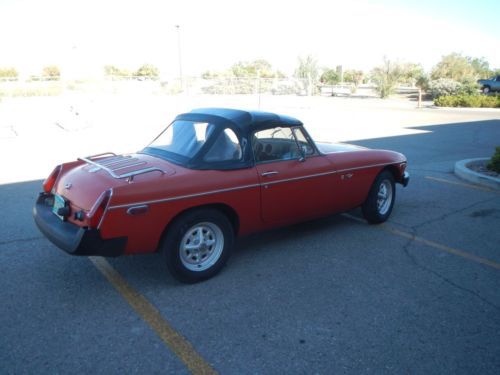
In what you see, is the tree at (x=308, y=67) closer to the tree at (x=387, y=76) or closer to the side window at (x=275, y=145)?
the tree at (x=387, y=76)

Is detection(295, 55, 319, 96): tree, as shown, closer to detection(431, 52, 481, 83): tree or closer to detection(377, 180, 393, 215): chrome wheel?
detection(431, 52, 481, 83): tree

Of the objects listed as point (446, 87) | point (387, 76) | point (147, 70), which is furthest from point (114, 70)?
point (446, 87)

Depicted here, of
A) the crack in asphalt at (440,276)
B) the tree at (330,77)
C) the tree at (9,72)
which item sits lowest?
the crack in asphalt at (440,276)

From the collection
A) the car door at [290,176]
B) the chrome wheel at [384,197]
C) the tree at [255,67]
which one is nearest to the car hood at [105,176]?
the car door at [290,176]

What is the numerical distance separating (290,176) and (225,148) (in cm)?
75

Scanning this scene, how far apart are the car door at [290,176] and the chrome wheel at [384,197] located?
1053 millimetres

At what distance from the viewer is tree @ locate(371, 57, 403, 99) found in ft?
111

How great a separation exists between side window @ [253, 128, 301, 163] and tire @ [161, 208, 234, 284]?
31.6 inches

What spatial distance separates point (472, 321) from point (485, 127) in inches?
620

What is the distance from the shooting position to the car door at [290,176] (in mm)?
4289

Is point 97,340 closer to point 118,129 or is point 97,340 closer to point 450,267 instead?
point 450,267

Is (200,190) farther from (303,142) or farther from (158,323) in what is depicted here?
(303,142)

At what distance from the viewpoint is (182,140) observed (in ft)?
14.4

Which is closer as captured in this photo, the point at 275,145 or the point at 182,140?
the point at 182,140
